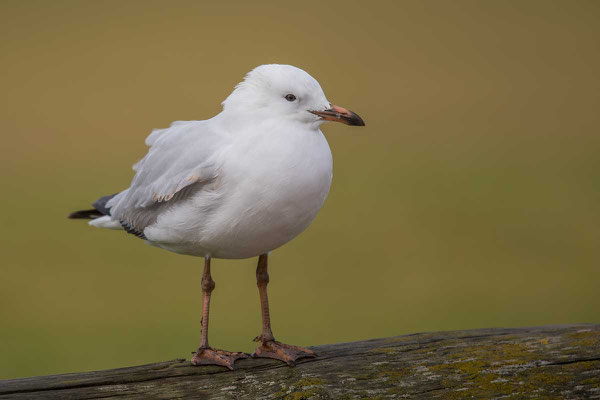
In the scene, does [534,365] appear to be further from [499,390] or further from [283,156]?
[283,156]

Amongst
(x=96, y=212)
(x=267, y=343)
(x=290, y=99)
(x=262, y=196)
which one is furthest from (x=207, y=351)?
(x=96, y=212)

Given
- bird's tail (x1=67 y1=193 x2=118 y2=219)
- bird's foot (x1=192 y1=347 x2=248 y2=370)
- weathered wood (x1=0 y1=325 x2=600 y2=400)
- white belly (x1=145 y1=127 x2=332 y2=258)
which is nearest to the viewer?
weathered wood (x1=0 y1=325 x2=600 y2=400)

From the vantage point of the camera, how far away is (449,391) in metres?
2.40

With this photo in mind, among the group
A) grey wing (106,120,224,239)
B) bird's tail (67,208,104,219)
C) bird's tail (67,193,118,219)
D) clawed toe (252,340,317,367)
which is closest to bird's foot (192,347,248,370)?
clawed toe (252,340,317,367)

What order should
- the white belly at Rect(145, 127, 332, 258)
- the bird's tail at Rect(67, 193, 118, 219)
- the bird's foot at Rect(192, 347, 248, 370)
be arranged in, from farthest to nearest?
the bird's tail at Rect(67, 193, 118, 219) → the bird's foot at Rect(192, 347, 248, 370) → the white belly at Rect(145, 127, 332, 258)

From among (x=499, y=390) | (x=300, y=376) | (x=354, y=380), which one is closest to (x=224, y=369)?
(x=300, y=376)

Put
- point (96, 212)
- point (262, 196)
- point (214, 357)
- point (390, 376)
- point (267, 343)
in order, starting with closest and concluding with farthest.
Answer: point (390, 376), point (262, 196), point (214, 357), point (267, 343), point (96, 212)

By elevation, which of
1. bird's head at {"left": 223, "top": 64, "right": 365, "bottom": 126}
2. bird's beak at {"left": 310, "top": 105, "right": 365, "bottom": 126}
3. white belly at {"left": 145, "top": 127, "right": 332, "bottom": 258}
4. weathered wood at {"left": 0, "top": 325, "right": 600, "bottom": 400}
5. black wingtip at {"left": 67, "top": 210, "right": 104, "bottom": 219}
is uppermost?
bird's head at {"left": 223, "top": 64, "right": 365, "bottom": 126}

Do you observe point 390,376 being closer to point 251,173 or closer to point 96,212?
point 251,173

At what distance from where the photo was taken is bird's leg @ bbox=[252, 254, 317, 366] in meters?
2.84

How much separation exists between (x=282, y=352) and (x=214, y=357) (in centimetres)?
26

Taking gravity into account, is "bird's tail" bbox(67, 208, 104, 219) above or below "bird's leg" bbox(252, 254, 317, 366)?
above

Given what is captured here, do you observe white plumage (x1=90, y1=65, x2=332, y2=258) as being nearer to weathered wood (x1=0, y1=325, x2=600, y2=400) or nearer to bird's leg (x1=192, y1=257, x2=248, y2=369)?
bird's leg (x1=192, y1=257, x2=248, y2=369)

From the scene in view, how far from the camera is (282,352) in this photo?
9.33 feet
